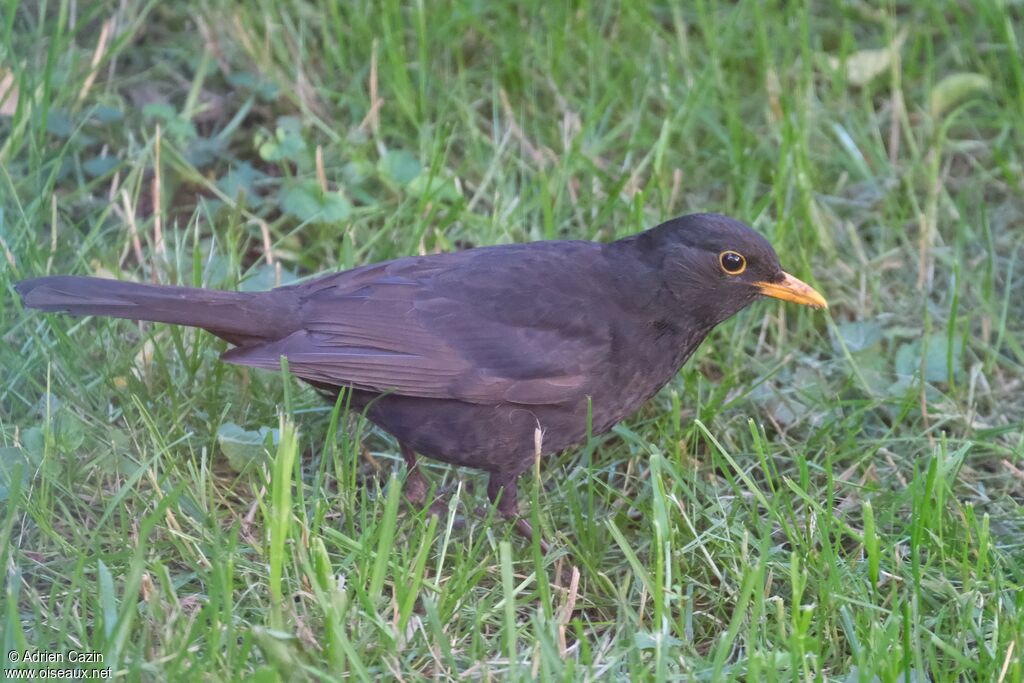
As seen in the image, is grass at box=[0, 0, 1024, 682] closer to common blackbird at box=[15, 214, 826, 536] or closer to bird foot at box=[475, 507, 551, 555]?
bird foot at box=[475, 507, 551, 555]

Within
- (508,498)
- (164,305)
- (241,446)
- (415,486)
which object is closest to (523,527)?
(508,498)

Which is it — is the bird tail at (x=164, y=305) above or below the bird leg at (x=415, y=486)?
above

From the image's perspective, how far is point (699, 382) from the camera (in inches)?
186

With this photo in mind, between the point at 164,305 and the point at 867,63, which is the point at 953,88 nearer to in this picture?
the point at 867,63

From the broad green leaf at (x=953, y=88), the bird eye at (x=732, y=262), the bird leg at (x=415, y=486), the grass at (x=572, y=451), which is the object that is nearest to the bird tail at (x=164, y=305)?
the grass at (x=572, y=451)

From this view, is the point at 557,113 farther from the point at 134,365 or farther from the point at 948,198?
the point at 134,365

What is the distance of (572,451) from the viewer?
450 cm

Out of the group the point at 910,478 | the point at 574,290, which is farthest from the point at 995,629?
the point at 574,290

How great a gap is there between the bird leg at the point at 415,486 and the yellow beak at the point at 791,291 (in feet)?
4.22

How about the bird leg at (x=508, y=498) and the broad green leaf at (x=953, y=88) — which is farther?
the broad green leaf at (x=953, y=88)

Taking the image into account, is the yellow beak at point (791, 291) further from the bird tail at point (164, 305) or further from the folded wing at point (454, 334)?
the bird tail at point (164, 305)

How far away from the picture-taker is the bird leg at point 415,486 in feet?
14.1

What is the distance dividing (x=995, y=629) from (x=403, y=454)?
6.38ft

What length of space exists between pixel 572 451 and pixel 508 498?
1.56 ft
